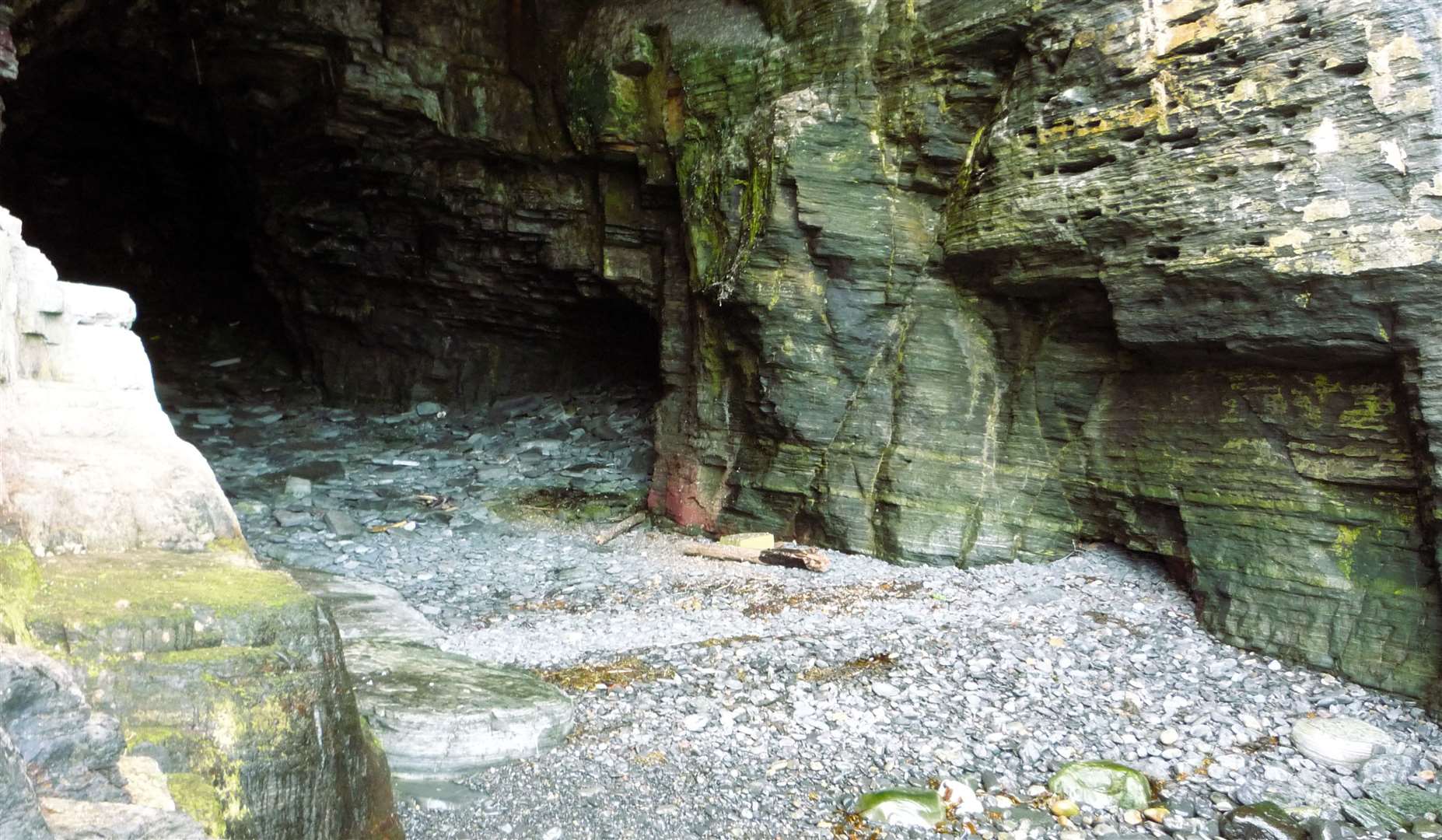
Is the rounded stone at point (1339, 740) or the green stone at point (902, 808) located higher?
the rounded stone at point (1339, 740)

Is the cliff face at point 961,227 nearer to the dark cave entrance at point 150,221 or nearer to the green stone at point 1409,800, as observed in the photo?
the green stone at point 1409,800

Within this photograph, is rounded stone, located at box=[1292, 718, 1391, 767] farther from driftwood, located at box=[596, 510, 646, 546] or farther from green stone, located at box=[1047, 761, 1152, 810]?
driftwood, located at box=[596, 510, 646, 546]

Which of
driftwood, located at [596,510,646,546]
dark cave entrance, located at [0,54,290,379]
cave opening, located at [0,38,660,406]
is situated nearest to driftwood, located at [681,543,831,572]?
driftwood, located at [596,510,646,546]

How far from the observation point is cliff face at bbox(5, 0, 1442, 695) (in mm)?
4945

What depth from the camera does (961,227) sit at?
23.1 ft

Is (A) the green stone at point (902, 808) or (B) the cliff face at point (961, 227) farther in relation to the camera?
(B) the cliff face at point (961, 227)

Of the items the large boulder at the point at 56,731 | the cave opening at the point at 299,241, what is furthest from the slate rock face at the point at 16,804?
the cave opening at the point at 299,241

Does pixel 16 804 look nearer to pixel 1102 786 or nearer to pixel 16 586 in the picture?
pixel 16 586

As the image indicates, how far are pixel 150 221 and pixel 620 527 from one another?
12.7m

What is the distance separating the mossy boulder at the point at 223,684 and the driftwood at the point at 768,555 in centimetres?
473

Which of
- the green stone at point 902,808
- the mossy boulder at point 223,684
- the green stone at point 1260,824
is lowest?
the green stone at point 902,808

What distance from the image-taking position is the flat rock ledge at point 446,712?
3.89m

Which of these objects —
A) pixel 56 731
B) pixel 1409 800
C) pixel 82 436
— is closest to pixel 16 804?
pixel 56 731

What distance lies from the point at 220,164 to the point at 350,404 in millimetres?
4231
